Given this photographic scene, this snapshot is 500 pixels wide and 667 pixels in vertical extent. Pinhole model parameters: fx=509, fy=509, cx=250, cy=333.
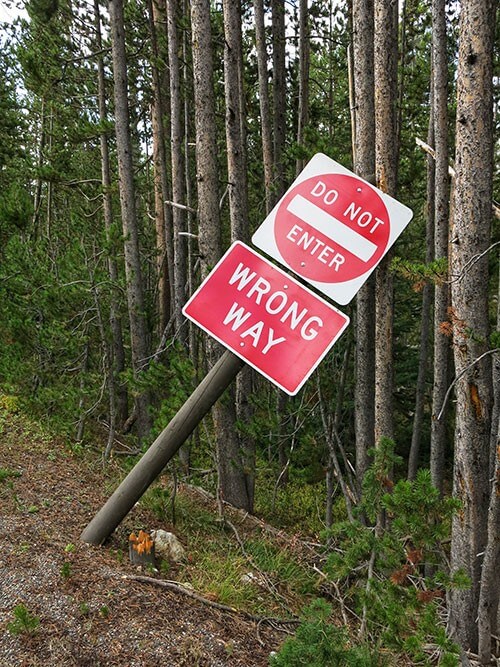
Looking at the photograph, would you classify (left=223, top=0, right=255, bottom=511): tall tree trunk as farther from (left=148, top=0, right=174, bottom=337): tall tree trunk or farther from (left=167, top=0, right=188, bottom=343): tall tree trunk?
(left=148, top=0, right=174, bottom=337): tall tree trunk

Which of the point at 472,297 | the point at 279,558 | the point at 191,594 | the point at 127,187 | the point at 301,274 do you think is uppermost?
the point at 127,187

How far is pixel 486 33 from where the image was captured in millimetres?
2869

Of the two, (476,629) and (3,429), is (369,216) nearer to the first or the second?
(476,629)

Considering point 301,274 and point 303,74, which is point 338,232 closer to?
point 301,274

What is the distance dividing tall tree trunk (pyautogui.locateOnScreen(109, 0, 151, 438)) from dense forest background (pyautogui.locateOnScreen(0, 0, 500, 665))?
0.03 meters

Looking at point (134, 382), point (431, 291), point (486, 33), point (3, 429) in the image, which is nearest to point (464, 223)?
point (486, 33)

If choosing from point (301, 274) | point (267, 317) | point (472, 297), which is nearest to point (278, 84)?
point (472, 297)

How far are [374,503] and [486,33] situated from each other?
9.05 feet

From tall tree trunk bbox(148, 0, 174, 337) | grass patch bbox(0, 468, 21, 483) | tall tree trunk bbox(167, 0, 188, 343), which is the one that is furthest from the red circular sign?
tall tree trunk bbox(148, 0, 174, 337)

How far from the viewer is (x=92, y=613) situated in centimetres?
305

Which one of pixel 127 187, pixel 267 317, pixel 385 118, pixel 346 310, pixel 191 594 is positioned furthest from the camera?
pixel 127 187

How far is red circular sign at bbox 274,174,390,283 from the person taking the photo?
223cm

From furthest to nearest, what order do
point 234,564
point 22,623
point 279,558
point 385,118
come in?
point 279,558, point 234,564, point 385,118, point 22,623

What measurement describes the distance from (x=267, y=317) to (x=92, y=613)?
7.15ft
